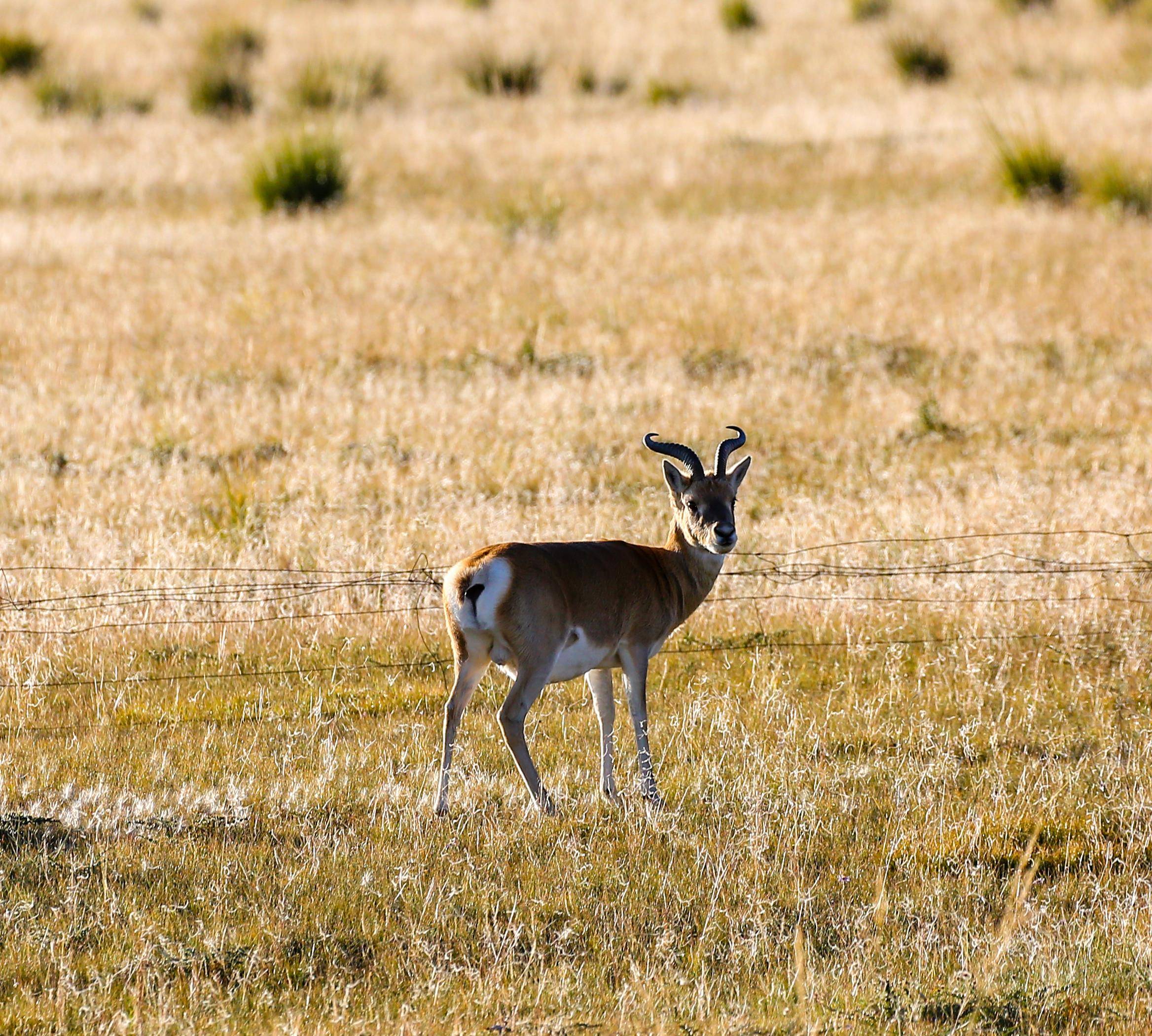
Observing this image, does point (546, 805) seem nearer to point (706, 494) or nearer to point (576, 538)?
point (706, 494)

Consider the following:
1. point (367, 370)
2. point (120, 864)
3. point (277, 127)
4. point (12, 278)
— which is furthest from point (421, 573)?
point (277, 127)

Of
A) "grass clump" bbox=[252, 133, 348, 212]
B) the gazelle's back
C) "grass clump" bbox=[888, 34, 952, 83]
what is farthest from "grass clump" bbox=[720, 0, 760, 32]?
the gazelle's back

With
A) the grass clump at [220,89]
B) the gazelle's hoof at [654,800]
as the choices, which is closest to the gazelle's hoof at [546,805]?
the gazelle's hoof at [654,800]

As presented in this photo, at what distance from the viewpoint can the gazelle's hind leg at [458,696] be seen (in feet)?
22.1

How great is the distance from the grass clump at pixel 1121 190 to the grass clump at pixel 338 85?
47.5 feet

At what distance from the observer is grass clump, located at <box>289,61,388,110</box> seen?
106 feet

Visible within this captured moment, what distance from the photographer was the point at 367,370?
16.7 meters

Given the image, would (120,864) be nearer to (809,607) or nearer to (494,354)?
(809,607)

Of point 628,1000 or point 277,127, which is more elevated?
point 277,127

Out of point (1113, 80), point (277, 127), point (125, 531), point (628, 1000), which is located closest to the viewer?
point (628, 1000)

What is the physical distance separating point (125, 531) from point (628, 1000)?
7.00 m

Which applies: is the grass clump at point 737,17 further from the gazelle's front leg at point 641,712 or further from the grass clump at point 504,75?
the gazelle's front leg at point 641,712

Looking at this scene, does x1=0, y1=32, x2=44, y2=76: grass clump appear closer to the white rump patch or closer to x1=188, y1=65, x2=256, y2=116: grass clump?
x1=188, y1=65, x2=256, y2=116: grass clump

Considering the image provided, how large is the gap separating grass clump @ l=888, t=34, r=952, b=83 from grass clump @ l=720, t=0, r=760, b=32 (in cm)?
652
